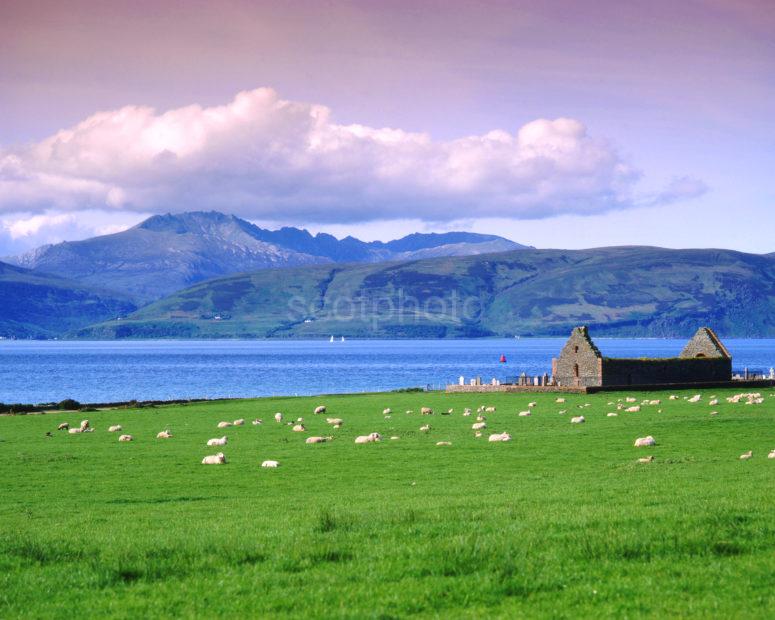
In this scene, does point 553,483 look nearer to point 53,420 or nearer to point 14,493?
point 14,493

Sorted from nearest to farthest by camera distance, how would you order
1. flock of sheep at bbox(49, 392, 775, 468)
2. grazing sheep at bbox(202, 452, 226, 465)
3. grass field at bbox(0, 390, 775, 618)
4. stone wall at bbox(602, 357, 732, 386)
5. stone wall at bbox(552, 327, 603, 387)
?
grass field at bbox(0, 390, 775, 618) < grazing sheep at bbox(202, 452, 226, 465) < flock of sheep at bbox(49, 392, 775, 468) < stone wall at bbox(602, 357, 732, 386) < stone wall at bbox(552, 327, 603, 387)

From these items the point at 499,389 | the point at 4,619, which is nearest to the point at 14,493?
the point at 4,619

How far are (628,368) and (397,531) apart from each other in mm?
69439

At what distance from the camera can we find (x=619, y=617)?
1162 centimetres

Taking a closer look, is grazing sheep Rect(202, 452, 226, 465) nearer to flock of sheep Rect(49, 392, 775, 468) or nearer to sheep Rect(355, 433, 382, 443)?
flock of sheep Rect(49, 392, 775, 468)

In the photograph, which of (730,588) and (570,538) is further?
(570,538)

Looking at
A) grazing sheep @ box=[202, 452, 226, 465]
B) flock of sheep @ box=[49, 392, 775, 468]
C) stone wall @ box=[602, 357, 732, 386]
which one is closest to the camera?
grazing sheep @ box=[202, 452, 226, 465]

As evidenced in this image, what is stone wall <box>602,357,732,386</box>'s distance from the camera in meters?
82.4

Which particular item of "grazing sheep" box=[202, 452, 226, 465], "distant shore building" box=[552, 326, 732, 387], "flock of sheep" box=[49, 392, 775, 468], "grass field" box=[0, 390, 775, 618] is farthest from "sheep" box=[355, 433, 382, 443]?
"distant shore building" box=[552, 326, 732, 387]

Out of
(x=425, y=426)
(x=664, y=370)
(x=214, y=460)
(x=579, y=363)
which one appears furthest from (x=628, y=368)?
(x=214, y=460)

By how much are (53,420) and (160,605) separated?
53019 millimetres

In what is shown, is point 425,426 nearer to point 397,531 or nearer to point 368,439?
point 368,439

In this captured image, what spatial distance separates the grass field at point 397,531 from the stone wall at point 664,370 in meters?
43.6

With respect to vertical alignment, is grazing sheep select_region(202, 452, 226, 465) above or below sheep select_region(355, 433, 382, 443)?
above
